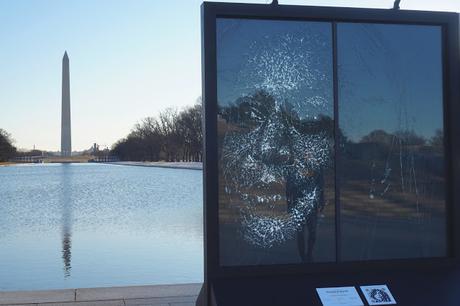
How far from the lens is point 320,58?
5.22 meters

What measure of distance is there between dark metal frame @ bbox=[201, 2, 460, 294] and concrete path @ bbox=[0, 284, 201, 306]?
53.9 inches

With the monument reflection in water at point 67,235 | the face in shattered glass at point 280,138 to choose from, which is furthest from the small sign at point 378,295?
the monument reflection in water at point 67,235

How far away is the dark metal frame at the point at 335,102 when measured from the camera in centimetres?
491

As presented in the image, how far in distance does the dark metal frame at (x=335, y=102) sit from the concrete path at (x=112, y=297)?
4.49 ft

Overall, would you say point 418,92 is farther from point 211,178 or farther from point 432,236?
point 211,178

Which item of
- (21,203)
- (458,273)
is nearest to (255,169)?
(458,273)

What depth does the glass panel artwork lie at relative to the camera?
5270 mm

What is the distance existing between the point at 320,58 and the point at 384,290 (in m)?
1.91

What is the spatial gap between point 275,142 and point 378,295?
4.68ft

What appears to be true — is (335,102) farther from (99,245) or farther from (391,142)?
(99,245)

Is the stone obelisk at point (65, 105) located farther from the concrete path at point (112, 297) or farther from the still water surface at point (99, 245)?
the concrete path at point (112, 297)

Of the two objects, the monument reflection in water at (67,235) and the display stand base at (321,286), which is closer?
the display stand base at (321,286)

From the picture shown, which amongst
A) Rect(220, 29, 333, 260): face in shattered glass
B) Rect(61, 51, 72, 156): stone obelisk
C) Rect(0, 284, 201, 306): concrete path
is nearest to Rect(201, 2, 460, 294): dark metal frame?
Rect(220, 29, 333, 260): face in shattered glass

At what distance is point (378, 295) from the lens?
15.7ft
